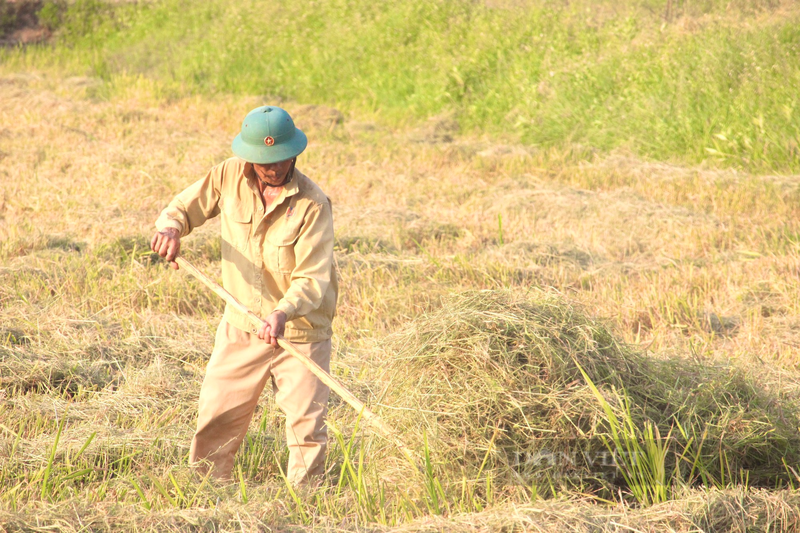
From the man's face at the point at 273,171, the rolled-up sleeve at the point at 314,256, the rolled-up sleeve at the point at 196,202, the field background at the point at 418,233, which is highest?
the man's face at the point at 273,171

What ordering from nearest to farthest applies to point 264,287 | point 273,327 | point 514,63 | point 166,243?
point 273,327
point 166,243
point 264,287
point 514,63

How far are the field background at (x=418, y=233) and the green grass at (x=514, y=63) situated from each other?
37 mm

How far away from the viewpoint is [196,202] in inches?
121

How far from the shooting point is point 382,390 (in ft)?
9.76

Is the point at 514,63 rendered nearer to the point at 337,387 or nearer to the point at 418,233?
the point at 418,233

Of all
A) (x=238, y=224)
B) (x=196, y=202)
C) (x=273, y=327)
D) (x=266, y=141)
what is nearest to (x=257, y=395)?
(x=273, y=327)

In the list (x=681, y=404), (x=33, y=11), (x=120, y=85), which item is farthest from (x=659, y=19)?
(x=33, y=11)

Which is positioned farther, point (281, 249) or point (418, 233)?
point (418, 233)

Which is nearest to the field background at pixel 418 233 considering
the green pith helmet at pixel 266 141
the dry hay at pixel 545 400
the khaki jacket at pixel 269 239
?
the dry hay at pixel 545 400

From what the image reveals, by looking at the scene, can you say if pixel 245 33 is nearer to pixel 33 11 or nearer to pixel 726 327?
pixel 33 11

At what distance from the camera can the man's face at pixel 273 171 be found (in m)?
2.86

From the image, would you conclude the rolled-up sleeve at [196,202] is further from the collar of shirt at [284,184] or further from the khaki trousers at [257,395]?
the khaki trousers at [257,395]

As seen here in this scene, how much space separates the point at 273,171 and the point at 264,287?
1.41 ft

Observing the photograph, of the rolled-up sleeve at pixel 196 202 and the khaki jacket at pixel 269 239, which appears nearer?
the khaki jacket at pixel 269 239
